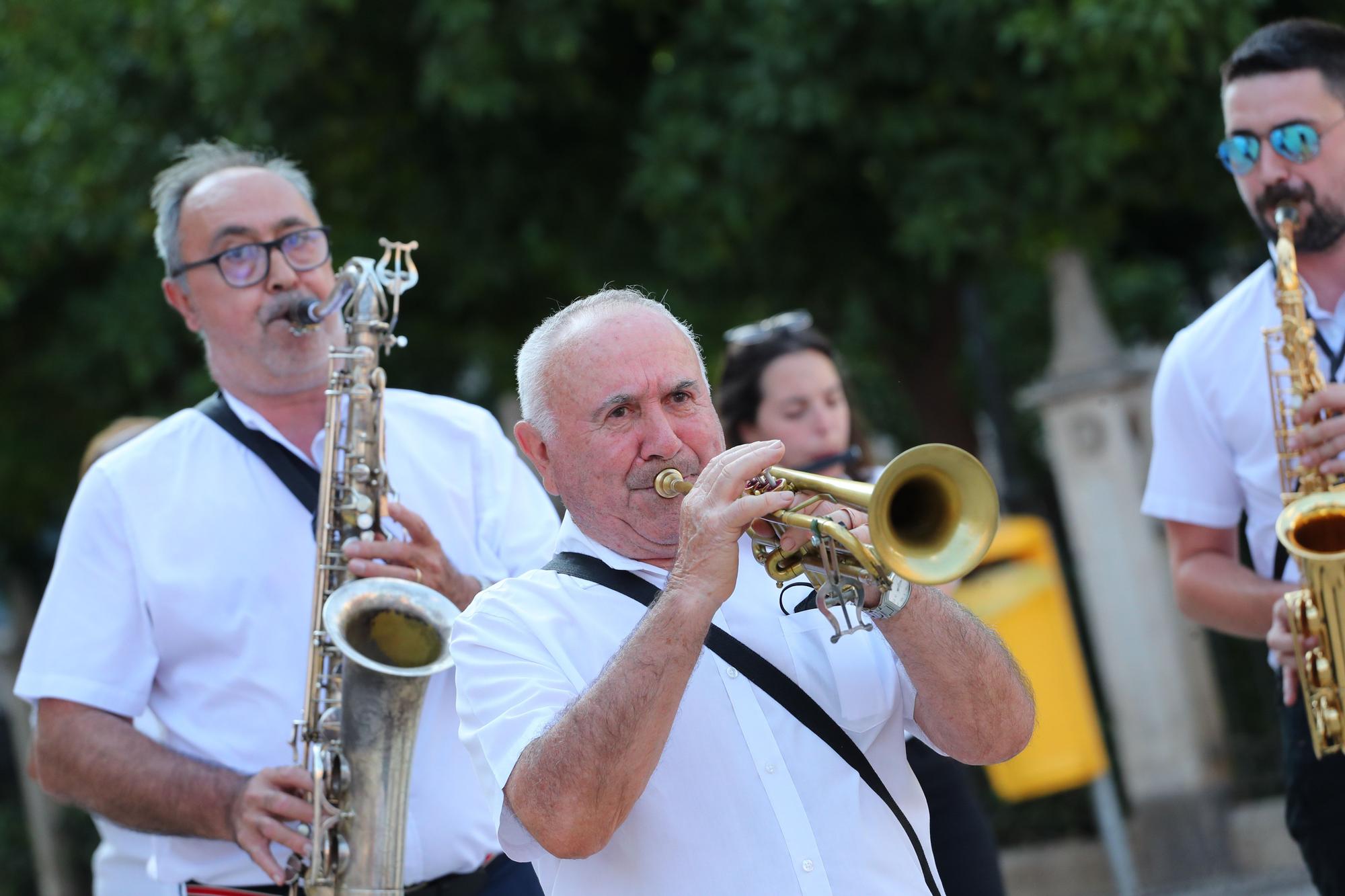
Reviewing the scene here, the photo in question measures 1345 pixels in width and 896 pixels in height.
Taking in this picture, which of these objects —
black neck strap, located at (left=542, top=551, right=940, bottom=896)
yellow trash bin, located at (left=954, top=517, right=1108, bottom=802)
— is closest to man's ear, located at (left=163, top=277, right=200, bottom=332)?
black neck strap, located at (left=542, top=551, right=940, bottom=896)

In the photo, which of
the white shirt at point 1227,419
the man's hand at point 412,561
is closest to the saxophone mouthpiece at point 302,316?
the man's hand at point 412,561

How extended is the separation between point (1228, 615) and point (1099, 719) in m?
6.80

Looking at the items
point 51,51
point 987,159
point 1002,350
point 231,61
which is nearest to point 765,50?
point 987,159

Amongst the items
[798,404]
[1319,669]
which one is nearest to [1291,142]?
[1319,669]

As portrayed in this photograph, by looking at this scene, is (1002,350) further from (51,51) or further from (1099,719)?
(51,51)

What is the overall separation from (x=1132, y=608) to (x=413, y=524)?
659 cm

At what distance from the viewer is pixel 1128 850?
968 cm

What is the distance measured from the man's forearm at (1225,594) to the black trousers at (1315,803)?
21 cm

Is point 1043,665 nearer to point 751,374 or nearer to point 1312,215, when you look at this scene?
point 751,374

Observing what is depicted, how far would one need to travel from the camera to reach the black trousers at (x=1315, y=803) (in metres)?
3.69

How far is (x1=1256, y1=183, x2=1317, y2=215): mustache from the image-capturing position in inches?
147

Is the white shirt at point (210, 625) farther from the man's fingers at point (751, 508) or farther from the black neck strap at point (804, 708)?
the man's fingers at point (751, 508)

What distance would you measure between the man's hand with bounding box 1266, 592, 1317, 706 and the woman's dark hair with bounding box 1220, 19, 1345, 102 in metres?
1.16

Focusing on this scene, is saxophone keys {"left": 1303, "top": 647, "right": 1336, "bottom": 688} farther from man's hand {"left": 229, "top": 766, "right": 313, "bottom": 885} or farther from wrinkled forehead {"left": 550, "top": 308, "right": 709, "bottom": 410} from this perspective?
man's hand {"left": 229, "top": 766, "right": 313, "bottom": 885}
